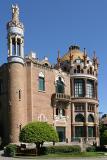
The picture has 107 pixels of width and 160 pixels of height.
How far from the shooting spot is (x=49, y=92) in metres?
67.9

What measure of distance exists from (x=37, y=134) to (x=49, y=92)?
17.2m

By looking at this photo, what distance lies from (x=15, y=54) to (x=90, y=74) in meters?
18.8

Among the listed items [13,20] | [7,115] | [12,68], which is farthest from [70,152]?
[13,20]

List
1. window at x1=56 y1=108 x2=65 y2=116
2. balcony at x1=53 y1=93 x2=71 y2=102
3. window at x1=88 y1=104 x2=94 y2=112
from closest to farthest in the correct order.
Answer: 1. balcony at x1=53 y1=93 x2=71 y2=102
2. window at x1=56 y1=108 x2=65 y2=116
3. window at x1=88 y1=104 x2=94 y2=112

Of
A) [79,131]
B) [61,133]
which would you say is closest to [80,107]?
[79,131]

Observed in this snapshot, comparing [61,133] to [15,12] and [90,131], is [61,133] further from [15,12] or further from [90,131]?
[15,12]

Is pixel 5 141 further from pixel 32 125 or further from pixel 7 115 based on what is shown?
pixel 32 125

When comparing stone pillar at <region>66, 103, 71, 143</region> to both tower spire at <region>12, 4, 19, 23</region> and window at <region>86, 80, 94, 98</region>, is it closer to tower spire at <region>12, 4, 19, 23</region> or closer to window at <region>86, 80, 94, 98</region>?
window at <region>86, 80, 94, 98</region>

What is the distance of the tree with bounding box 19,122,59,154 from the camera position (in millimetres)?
51219

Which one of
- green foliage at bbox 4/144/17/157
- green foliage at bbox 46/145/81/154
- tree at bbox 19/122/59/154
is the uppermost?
tree at bbox 19/122/59/154

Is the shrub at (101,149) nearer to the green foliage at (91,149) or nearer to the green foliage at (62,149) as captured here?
the green foliage at (91,149)

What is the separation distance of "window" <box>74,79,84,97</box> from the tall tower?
47.9 ft

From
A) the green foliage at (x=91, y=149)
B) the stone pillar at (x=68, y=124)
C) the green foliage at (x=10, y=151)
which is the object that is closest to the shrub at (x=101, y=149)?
the green foliage at (x=91, y=149)

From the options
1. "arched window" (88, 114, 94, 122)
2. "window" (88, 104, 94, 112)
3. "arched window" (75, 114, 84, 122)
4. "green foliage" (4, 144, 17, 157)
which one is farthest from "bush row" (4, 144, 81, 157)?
"window" (88, 104, 94, 112)
